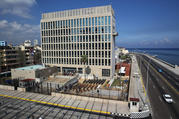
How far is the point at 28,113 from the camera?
27234 millimetres

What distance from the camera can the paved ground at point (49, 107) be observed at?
26.2 meters

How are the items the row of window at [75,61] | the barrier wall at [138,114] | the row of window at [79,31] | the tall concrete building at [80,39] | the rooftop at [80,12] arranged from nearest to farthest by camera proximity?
the barrier wall at [138,114] → the row of window at [79,31] → the tall concrete building at [80,39] → the rooftop at [80,12] → the row of window at [75,61]

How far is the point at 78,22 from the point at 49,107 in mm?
49645

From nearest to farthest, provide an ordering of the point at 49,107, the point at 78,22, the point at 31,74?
the point at 49,107 → the point at 31,74 → the point at 78,22

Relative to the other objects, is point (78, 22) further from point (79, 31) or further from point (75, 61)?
point (75, 61)

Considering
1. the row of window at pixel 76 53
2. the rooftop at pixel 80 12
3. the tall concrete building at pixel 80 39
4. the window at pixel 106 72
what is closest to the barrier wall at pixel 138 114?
the tall concrete building at pixel 80 39

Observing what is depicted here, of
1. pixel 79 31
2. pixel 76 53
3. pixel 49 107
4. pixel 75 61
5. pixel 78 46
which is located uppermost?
pixel 79 31

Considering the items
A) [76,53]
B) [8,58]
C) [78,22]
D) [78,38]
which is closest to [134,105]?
[76,53]

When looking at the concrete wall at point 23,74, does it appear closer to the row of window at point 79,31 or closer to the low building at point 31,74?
the low building at point 31,74

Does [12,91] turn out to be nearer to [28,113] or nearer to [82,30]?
[28,113]

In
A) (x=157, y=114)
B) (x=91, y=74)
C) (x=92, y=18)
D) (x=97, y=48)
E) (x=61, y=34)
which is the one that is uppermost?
(x=92, y=18)

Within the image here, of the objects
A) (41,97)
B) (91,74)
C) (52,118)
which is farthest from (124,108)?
(91,74)

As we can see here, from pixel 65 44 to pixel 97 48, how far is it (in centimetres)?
2086

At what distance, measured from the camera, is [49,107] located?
30.2 meters
